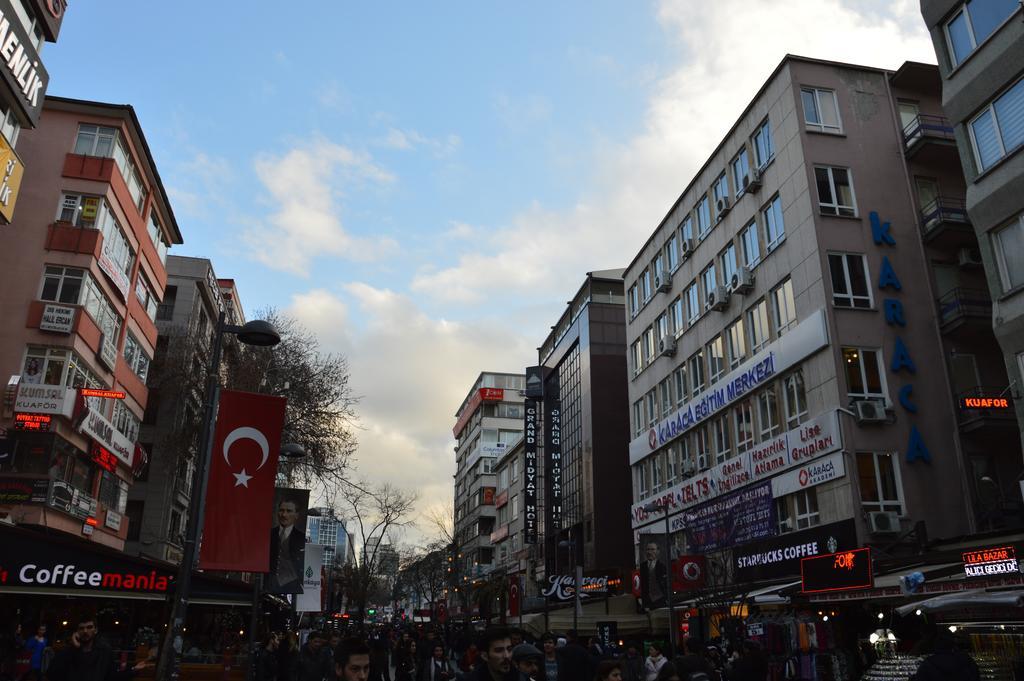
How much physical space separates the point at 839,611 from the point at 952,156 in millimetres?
16056

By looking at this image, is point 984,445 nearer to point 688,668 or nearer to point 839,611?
point 839,611

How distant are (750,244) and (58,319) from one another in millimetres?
26196

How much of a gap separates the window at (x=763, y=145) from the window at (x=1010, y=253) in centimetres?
1102

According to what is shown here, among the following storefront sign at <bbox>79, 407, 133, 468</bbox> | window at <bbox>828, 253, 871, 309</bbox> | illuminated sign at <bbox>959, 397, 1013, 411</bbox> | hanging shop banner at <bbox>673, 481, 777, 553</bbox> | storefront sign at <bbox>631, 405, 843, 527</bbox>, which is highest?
window at <bbox>828, 253, 871, 309</bbox>

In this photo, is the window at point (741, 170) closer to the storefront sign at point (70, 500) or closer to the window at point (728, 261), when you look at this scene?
the window at point (728, 261)

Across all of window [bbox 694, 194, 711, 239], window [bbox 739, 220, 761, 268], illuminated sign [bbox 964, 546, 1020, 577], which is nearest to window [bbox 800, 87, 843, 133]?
window [bbox 739, 220, 761, 268]

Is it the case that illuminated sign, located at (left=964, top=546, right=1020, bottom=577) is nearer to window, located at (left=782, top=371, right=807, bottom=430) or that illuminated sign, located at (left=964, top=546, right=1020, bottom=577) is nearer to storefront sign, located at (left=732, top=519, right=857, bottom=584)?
storefront sign, located at (left=732, top=519, right=857, bottom=584)

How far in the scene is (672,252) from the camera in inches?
1537

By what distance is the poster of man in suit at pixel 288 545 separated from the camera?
16312mm

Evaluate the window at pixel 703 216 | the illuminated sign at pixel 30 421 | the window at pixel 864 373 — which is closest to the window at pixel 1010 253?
the window at pixel 864 373

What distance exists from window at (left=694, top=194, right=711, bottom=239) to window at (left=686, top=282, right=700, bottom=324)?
2363 mm

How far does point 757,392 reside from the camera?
2892 cm

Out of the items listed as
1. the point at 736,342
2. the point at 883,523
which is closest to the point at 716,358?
the point at 736,342

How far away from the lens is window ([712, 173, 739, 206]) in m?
33.0
